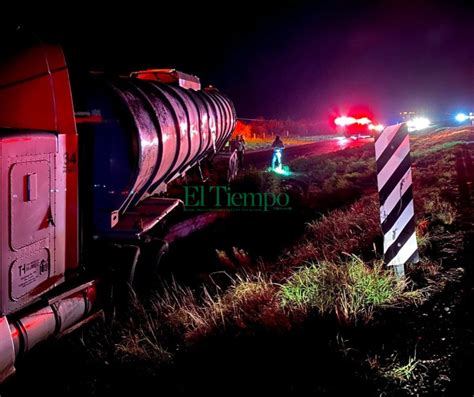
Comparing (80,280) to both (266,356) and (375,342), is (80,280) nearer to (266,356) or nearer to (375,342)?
(266,356)

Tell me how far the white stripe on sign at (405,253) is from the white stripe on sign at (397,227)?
126 mm

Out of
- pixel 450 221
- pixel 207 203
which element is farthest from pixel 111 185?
pixel 207 203

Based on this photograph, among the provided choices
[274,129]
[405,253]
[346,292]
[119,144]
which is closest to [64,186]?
[119,144]

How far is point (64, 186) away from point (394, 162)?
3181 millimetres

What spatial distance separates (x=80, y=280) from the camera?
457 centimetres

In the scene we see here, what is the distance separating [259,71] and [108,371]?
335 ft

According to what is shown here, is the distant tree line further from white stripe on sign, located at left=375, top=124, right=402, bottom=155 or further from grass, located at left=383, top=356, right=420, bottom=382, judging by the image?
grass, located at left=383, top=356, right=420, bottom=382

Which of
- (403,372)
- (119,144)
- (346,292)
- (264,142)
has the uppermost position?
(264,142)

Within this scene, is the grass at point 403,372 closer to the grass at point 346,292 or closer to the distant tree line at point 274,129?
the grass at point 346,292

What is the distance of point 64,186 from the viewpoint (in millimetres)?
4148

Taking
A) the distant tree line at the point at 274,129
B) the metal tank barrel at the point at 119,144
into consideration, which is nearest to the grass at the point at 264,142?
the distant tree line at the point at 274,129

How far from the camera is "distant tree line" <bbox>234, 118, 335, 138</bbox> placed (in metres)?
40.6

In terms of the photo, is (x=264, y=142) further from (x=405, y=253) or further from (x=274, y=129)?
(x=405, y=253)

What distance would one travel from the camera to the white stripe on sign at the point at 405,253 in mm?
4688
